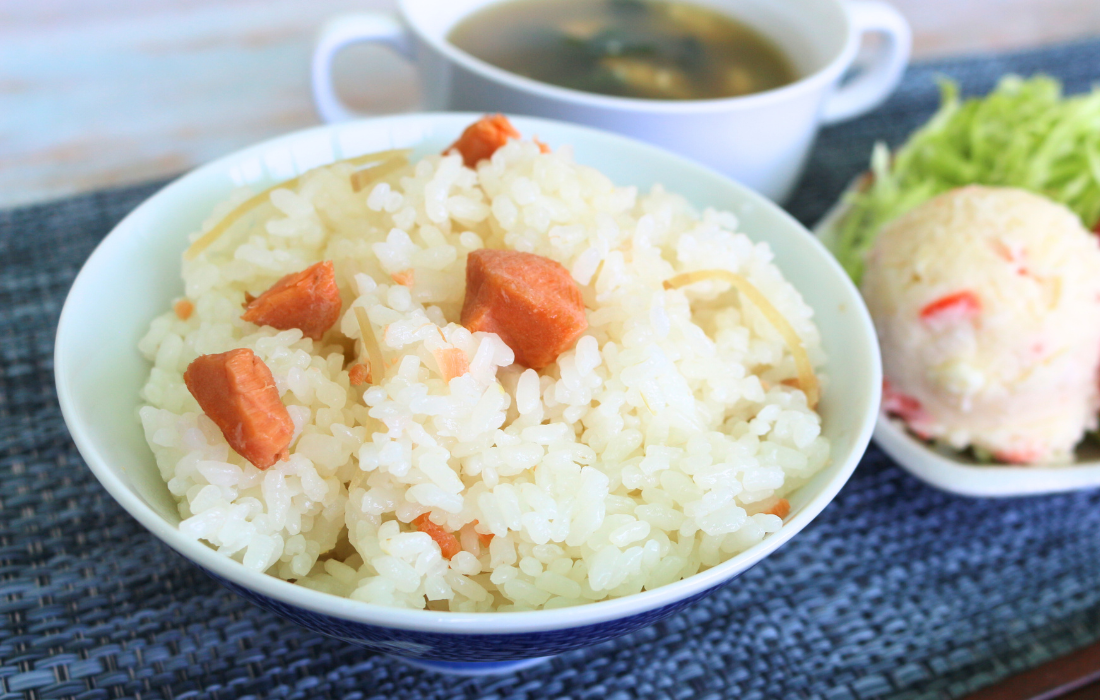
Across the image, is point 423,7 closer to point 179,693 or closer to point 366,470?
point 366,470

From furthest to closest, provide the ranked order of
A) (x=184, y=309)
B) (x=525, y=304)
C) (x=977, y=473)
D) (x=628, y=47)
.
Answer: (x=628, y=47) → (x=977, y=473) → (x=184, y=309) → (x=525, y=304)

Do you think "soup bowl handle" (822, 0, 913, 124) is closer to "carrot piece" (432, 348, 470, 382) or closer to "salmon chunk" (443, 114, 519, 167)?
"salmon chunk" (443, 114, 519, 167)

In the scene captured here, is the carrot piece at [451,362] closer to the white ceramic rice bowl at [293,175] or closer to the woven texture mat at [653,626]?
the white ceramic rice bowl at [293,175]

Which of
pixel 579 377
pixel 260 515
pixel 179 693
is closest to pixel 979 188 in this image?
pixel 579 377

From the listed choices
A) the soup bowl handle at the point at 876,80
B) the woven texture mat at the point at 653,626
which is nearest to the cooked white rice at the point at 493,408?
the woven texture mat at the point at 653,626

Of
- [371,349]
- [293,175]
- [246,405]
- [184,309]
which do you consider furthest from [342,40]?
[246,405]

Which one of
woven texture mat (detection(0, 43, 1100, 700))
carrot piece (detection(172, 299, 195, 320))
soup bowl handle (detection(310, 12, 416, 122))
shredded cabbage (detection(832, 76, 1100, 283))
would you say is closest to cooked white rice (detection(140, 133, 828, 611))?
carrot piece (detection(172, 299, 195, 320))

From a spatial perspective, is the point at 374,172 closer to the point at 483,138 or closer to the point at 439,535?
the point at 483,138
